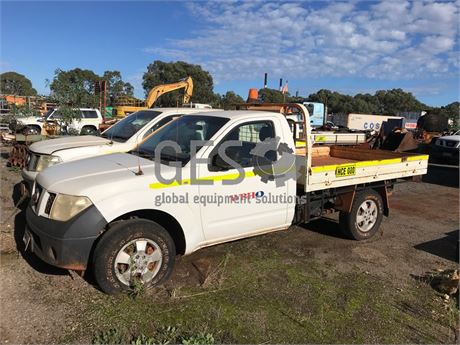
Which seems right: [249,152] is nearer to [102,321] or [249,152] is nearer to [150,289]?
[150,289]

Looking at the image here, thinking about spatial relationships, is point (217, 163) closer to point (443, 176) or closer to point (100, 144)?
point (100, 144)

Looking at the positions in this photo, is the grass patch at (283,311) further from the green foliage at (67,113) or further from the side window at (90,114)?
the side window at (90,114)

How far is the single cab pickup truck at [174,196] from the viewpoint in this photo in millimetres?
3715

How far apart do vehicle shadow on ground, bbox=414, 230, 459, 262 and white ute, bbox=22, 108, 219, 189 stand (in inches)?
164

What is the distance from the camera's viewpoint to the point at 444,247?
5.97 metres

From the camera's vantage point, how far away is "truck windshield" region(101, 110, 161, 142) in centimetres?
774

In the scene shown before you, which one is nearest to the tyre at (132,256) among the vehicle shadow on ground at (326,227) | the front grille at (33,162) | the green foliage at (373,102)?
the vehicle shadow on ground at (326,227)

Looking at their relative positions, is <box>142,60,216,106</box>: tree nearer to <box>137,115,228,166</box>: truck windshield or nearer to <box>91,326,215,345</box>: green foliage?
<box>137,115,228,166</box>: truck windshield

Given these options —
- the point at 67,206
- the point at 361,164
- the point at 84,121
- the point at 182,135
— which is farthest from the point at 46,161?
the point at 84,121

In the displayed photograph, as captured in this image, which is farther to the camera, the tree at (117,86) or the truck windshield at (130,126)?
the tree at (117,86)

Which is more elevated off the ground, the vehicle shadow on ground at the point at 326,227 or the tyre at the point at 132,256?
the tyre at the point at 132,256

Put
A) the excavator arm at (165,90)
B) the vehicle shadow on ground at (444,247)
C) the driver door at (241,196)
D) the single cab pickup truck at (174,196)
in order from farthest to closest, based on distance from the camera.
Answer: the excavator arm at (165,90), the vehicle shadow on ground at (444,247), the driver door at (241,196), the single cab pickup truck at (174,196)

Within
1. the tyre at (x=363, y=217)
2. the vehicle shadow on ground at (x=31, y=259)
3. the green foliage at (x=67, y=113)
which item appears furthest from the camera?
the green foliage at (x=67, y=113)

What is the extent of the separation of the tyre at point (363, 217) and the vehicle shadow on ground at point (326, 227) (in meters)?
0.25
